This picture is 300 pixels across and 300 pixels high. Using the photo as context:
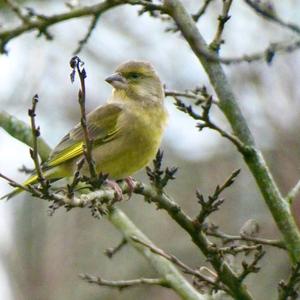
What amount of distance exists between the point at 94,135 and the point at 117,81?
54cm

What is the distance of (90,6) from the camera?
6207 mm

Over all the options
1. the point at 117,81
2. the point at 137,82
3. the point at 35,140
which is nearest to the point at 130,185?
the point at 35,140

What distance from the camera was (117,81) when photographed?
7691mm

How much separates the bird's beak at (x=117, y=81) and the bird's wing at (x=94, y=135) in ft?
0.57

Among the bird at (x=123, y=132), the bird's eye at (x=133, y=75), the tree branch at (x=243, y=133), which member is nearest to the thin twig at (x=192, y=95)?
the tree branch at (x=243, y=133)

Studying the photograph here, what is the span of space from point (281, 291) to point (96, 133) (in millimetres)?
2884

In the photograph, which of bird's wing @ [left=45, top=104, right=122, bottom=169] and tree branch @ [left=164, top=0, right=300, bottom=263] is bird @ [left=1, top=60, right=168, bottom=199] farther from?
tree branch @ [left=164, top=0, right=300, bottom=263]

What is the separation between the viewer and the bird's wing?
7199 millimetres

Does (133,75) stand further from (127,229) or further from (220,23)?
(220,23)

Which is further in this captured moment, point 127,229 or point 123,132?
point 123,132

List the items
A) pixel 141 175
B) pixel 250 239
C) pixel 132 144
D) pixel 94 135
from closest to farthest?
pixel 250 239 < pixel 132 144 < pixel 94 135 < pixel 141 175

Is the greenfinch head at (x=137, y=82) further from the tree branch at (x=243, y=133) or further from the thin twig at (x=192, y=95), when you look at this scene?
the tree branch at (x=243, y=133)

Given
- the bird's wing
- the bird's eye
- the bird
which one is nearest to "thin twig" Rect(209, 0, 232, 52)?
the bird

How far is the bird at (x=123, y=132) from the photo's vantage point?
6992 mm
